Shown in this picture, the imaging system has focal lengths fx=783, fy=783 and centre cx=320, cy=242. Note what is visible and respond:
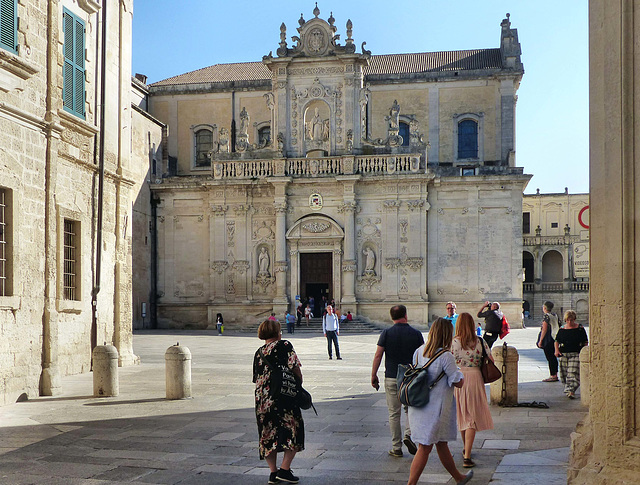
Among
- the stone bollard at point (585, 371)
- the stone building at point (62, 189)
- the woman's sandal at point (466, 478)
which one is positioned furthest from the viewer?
the stone building at point (62, 189)

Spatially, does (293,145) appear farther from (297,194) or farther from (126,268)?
(126,268)

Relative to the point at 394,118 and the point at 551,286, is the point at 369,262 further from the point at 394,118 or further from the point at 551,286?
the point at 551,286

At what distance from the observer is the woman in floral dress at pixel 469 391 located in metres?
8.59

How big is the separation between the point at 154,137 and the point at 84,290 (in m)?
28.8

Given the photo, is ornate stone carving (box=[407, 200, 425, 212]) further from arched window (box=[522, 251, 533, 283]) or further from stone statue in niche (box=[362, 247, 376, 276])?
arched window (box=[522, 251, 533, 283])

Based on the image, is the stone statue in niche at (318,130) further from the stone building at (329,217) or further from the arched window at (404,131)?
the arched window at (404,131)

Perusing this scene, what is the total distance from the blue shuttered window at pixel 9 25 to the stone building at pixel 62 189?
0.03m

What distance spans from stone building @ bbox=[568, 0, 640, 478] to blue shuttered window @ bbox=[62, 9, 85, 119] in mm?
12677

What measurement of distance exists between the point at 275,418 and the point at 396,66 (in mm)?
43665

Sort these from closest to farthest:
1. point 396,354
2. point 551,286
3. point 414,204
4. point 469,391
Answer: point 469,391 < point 396,354 < point 414,204 < point 551,286

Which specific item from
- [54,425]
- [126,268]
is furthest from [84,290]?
[54,425]

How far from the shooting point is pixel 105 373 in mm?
14172

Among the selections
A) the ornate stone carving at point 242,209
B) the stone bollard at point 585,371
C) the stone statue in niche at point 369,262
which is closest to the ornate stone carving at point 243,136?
the ornate stone carving at point 242,209

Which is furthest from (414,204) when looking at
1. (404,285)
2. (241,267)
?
(241,267)
